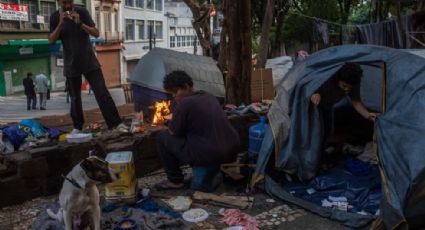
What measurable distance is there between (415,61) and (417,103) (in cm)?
57

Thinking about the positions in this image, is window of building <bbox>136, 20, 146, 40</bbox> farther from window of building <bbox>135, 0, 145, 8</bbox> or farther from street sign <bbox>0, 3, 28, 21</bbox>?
street sign <bbox>0, 3, 28, 21</bbox>

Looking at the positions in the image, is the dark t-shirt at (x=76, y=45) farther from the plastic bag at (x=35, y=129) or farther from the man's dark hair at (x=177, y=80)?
the man's dark hair at (x=177, y=80)

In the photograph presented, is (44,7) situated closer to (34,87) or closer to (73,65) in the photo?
(34,87)

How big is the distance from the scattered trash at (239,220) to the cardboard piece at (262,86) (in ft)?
15.4

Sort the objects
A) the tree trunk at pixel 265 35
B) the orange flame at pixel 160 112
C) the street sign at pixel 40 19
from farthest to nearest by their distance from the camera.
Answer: the street sign at pixel 40 19
the tree trunk at pixel 265 35
the orange flame at pixel 160 112

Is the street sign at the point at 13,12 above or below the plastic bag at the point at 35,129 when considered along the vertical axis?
above

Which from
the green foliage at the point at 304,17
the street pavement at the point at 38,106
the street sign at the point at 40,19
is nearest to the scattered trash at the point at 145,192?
the street pavement at the point at 38,106

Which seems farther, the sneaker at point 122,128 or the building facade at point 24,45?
the building facade at point 24,45

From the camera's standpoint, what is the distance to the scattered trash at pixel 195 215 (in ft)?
13.5

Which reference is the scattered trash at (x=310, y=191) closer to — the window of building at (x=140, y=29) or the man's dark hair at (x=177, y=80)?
the man's dark hair at (x=177, y=80)

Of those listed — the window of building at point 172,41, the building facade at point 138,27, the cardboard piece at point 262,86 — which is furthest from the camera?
the window of building at point 172,41

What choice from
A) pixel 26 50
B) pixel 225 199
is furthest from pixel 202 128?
pixel 26 50

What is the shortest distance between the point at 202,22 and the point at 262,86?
5482 mm

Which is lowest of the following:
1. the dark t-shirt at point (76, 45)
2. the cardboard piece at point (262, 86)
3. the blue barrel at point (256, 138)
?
the blue barrel at point (256, 138)
